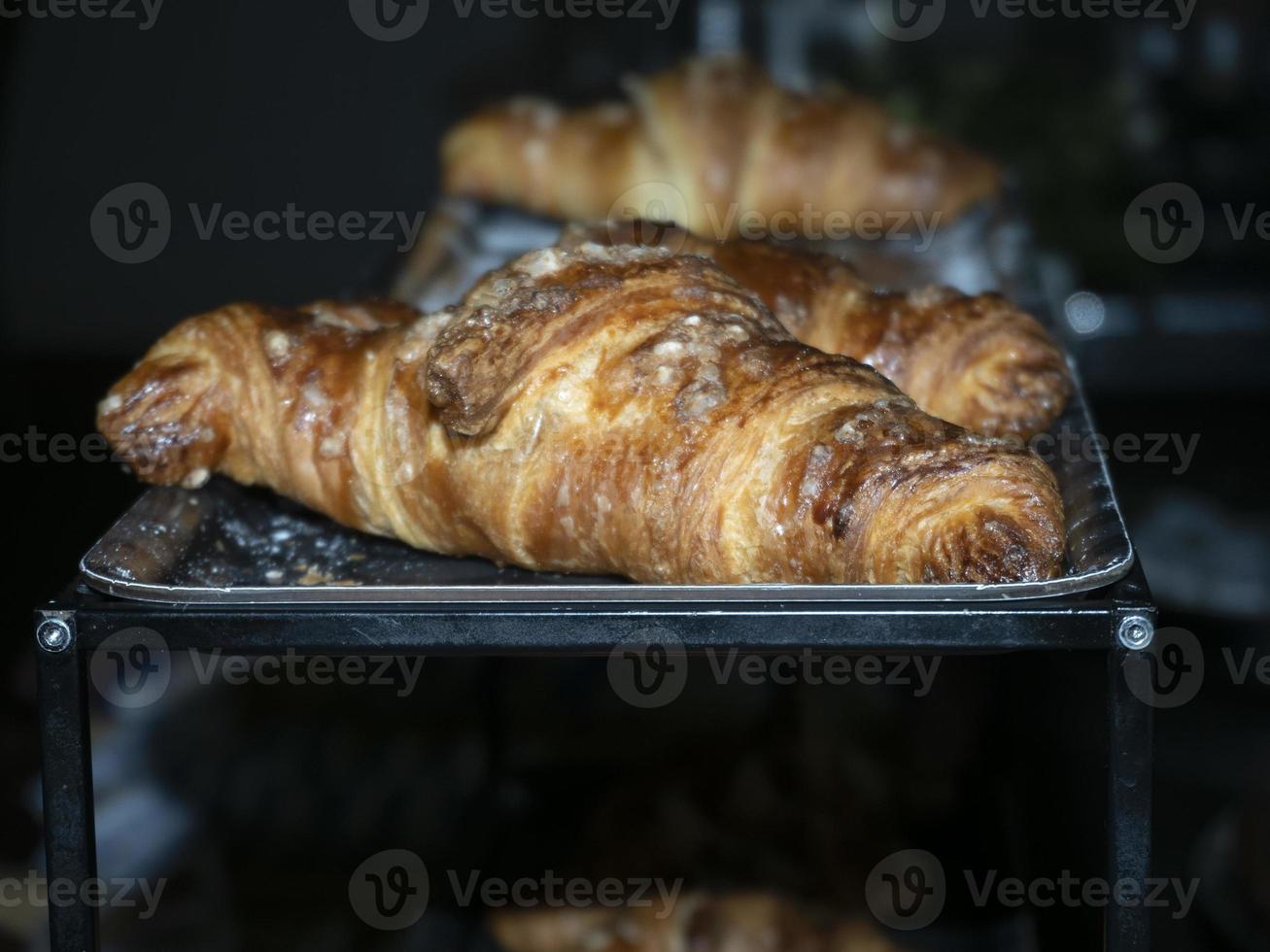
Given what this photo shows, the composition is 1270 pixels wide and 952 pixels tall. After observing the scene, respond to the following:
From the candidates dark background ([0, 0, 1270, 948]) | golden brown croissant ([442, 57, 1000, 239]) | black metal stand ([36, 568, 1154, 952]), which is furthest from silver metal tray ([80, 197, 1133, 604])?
dark background ([0, 0, 1270, 948])

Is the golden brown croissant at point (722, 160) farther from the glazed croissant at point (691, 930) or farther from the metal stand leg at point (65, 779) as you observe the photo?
the metal stand leg at point (65, 779)

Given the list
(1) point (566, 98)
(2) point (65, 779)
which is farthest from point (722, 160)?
(2) point (65, 779)

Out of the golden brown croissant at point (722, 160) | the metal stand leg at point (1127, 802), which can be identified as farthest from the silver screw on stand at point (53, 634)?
the golden brown croissant at point (722, 160)

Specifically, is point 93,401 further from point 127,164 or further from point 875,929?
point 875,929

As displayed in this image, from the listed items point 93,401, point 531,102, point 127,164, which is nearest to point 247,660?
point 531,102

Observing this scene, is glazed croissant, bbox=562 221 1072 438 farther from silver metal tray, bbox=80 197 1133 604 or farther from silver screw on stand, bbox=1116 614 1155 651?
silver screw on stand, bbox=1116 614 1155 651

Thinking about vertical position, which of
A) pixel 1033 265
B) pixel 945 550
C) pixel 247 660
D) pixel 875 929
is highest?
pixel 1033 265

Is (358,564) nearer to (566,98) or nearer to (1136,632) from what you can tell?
(1136,632)
